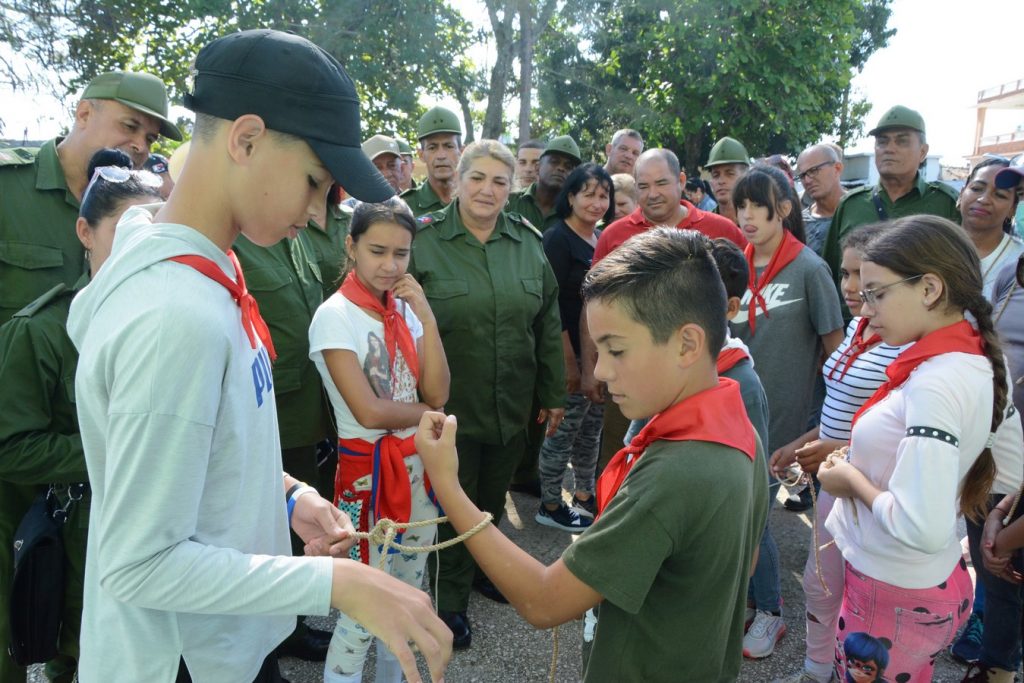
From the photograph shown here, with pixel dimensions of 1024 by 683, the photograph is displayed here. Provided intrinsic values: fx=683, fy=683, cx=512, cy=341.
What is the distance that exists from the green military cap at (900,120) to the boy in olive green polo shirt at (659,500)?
12.3 ft

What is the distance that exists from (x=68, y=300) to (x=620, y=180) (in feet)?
14.2

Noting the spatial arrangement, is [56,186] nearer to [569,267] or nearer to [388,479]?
[388,479]

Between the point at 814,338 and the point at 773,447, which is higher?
the point at 814,338

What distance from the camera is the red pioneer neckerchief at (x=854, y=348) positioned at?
291cm

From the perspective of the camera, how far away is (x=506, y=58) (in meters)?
13.2

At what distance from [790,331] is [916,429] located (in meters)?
1.56

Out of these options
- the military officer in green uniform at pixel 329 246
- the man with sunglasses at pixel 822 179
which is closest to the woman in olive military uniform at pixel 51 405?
the military officer in green uniform at pixel 329 246

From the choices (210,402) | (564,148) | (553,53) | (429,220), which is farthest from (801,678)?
(553,53)

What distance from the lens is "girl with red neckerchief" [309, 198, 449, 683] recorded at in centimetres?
270

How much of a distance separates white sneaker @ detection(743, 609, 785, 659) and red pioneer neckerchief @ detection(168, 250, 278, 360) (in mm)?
2809

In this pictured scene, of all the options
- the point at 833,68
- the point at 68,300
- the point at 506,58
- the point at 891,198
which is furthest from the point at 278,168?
the point at 833,68

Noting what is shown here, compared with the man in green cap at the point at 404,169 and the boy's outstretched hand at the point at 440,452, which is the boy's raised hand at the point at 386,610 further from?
the man in green cap at the point at 404,169

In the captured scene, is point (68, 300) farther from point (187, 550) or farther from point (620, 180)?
point (620, 180)

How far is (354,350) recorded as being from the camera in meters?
2.71
